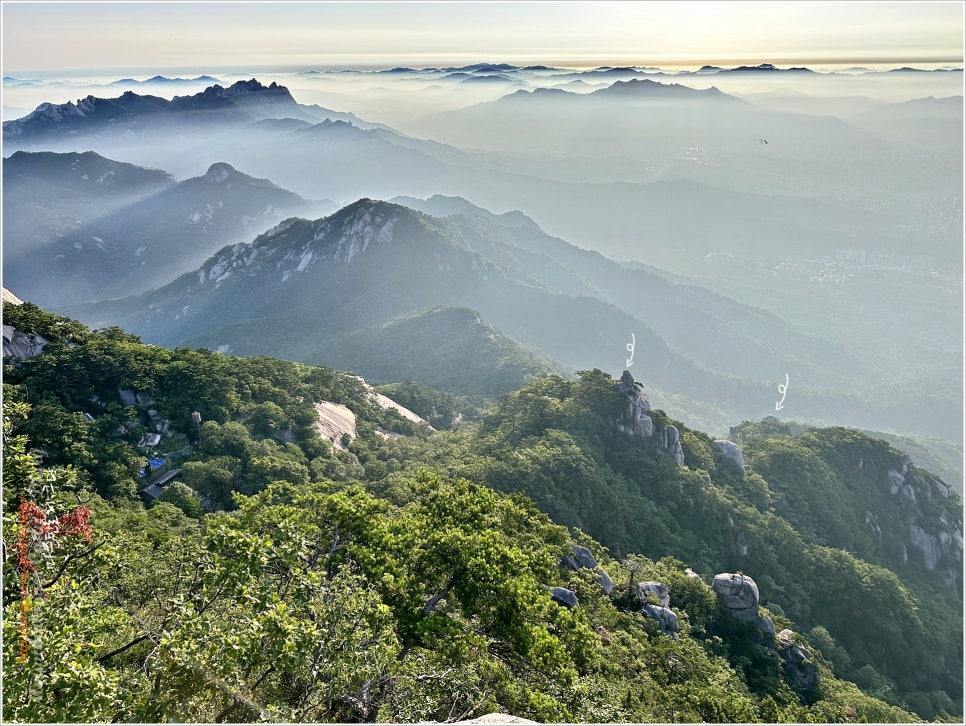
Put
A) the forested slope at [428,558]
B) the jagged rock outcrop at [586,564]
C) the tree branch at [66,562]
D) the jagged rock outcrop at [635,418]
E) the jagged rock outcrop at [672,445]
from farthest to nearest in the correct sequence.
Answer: the jagged rock outcrop at [635,418] < the jagged rock outcrop at [672,445] < the jagged rock outcrop at [586,564] < the tree branch at [66,562] < the forested slope at [428,558]

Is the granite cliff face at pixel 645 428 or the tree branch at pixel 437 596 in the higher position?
the tree branch at pixel 437 596

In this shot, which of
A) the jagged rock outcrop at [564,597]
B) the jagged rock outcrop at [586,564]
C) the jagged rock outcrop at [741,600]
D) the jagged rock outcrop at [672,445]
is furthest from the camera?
the jagged rock outcrop at [672,445]

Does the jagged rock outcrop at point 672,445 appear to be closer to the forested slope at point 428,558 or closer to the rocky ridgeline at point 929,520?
the forested slope at point 428,558

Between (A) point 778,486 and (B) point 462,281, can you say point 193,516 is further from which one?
(B) point 462,281

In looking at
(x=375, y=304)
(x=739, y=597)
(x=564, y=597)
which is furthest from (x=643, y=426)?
(x=375, y=304)

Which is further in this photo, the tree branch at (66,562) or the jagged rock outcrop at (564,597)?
the jagged rock outcrop at (564,597)

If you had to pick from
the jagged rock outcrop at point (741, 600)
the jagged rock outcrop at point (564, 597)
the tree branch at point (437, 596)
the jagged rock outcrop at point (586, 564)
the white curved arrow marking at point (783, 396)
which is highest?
the tree branch at point (437, 596)

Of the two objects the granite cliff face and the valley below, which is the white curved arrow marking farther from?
the granite cliff face

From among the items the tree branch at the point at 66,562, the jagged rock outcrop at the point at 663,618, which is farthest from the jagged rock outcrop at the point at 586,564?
the tree branch at the point at 66,562
